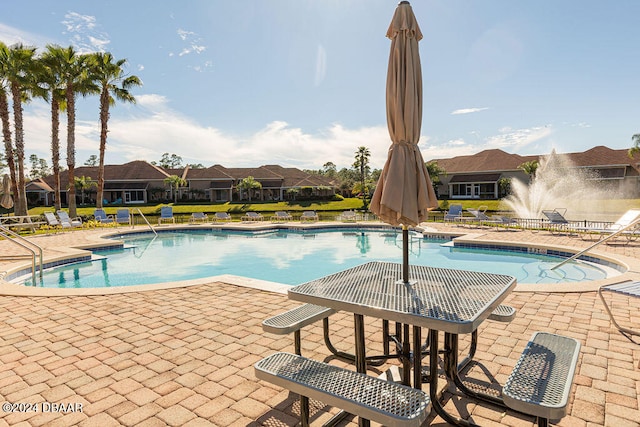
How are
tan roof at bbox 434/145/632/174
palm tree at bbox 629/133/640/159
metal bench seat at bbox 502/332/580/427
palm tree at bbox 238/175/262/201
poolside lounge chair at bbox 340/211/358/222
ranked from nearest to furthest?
1. metal bench seat at bbox 502/332/580/427
2. poolside lounge chair at bbox 340/211/358/222
3. palm tree at bbox 629/133/640/159
4. tan roof at bbox 434/145/632/174
5. palm tree at bbox 238/175/262/201

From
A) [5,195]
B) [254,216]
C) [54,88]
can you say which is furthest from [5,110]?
[254,216]

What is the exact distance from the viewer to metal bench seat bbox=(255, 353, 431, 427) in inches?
75.6

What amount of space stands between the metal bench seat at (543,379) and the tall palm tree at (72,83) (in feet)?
88.7

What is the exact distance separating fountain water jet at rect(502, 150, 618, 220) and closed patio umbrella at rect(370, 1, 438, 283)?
33.0 metres

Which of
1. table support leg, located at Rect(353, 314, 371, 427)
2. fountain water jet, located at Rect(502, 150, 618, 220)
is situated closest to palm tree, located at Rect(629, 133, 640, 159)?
fountain water jet, located at Rect(502, 150, 618, 220)

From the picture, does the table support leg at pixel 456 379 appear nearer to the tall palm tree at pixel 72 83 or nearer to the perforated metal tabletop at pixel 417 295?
the perforated metal tabletop at pixel 417 295

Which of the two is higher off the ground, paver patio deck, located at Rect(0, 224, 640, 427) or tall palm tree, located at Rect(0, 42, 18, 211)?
tall palm tree, located at Rect(0, 42, 18, 211)

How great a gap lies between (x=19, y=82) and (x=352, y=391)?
2690 cm

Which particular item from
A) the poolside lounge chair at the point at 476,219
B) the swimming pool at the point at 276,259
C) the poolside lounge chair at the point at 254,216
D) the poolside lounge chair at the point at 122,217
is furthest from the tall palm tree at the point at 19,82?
the poolside lounge chair at the point at 476,219

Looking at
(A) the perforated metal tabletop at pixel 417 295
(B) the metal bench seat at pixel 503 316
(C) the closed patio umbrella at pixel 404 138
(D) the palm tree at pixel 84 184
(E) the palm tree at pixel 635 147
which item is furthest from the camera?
(D) the palm tree at pixel 84 184

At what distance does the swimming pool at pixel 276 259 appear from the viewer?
→ 976 centimetres

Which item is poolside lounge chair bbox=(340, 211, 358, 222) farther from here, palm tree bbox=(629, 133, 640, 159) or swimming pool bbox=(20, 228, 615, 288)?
palm tree bbox=(629, 133, 640, 159)

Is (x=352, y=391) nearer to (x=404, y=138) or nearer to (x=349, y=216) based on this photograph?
(x=404, y=138)

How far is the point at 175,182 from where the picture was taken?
48.1 m
